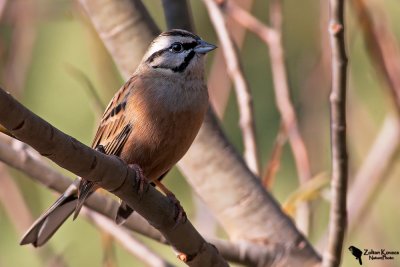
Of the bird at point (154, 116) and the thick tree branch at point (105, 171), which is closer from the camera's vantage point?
the thick tree branch at point (105, 171)

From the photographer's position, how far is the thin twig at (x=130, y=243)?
3283 mm

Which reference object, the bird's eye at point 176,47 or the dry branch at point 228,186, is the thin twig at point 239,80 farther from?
the bird's eye at point 176,47

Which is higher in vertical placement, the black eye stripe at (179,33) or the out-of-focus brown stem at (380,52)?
the black eye stripe at (179,33)

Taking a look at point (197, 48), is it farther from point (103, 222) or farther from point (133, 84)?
point (103, 222)

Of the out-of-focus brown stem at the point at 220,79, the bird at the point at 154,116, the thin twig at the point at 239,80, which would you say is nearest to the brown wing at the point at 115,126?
the bird at the point at 154,116

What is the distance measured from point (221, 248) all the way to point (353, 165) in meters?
1.44

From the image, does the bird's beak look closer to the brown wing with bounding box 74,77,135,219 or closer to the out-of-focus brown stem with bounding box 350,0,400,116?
the brown wing with bounding box 74,77,135,219

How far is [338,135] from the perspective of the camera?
2.83 m

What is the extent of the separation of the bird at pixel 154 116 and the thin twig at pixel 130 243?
12 centimetres

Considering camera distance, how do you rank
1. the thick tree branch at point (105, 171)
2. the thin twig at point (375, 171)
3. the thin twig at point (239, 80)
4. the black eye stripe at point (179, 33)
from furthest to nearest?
the black eye stripe at point (179, 33)
the thin twig at point (239, 80)
the thin twig at point (375, 171)
the thick tree branch at point (105, 171)

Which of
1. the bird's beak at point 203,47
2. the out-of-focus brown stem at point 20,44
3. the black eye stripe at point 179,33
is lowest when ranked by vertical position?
the bird's beak at point 203,47

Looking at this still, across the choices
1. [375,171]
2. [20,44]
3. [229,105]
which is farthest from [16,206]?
[229,105]

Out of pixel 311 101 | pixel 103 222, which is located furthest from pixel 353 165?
pixel 103 222

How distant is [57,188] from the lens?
3.36 metres
